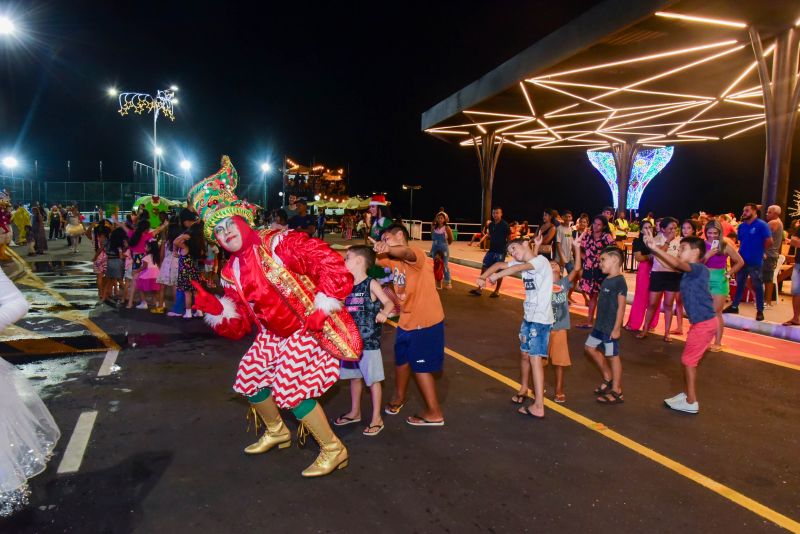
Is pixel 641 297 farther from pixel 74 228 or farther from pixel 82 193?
pixel 82 193

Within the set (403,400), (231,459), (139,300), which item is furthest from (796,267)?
(139,300)

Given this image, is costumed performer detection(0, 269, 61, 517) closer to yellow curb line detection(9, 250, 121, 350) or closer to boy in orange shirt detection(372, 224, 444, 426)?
boy in orange shirt detection(372, 224, 444, 426)

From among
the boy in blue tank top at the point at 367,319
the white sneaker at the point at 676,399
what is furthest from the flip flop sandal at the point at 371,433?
the white sneaker at the point at 676,399

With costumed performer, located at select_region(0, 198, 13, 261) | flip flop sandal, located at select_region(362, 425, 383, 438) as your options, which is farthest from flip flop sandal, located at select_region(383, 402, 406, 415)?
costumed performer, located at select_region(0, 198, 13, 261)

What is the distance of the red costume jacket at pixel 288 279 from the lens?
3.63 meters

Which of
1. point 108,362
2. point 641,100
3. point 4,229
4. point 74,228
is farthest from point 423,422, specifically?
point 74,228

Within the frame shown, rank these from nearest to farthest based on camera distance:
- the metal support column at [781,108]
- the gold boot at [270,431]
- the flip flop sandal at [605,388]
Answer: the gold boot at [270,431]
the flip flop sandal at [605,388]
the metal support column at [781,108]

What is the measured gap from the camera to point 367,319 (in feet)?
15.4

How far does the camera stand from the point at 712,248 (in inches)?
296

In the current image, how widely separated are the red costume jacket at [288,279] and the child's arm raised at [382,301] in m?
0.64

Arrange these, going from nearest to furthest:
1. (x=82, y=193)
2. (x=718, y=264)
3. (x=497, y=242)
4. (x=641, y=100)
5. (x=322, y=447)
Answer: (x=322, y=447)
(x=718, y=264)
(x=497, y=242)
(x=641, y=100)
(x=82, y=193)

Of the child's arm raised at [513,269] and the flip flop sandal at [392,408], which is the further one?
the flip flop sandal at [392,408]

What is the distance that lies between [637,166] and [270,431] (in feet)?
114

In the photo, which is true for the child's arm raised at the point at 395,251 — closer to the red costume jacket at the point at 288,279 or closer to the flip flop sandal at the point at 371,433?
the red costume jacket at the point at 288,279
